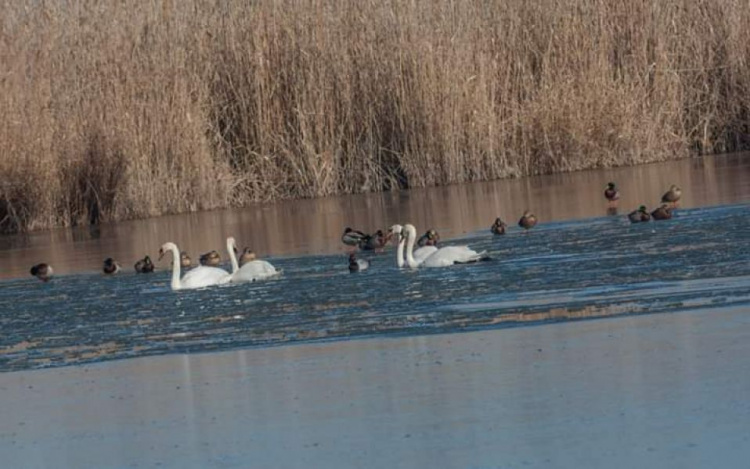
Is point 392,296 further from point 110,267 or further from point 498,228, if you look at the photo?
point 110,267

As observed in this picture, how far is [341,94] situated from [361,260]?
8.87 m

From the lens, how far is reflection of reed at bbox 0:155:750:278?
15.8 m

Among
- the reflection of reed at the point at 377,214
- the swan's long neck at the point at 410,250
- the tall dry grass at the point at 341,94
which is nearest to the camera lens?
the swan's long neck at the point at 410,250

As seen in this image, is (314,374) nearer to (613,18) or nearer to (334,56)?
(334,56)

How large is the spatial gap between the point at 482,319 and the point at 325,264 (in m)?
4.16

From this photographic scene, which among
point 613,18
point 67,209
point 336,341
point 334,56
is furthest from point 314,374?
point 613,18

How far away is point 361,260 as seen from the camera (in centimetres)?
1291

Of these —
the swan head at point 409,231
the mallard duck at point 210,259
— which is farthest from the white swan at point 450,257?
the mallard duck at point 210,259

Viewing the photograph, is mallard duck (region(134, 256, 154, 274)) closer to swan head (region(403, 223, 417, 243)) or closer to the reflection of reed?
the reflection of reed

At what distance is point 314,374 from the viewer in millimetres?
7977

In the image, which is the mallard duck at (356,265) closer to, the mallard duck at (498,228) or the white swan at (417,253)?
the white swan at (417,253)

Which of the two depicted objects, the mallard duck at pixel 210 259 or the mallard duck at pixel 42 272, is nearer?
the mallard duck at pixel 42 272

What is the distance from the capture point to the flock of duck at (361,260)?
41.1ft

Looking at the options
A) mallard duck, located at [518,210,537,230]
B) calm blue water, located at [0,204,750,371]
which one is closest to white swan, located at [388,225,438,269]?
calm blue water, located at [0,204,750,371]
